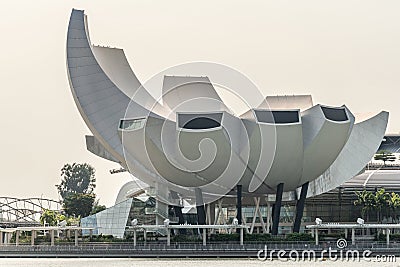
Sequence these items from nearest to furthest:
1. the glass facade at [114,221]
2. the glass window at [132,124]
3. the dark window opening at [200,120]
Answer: the dark window opening at [200,120] → the glass window at [132,124] → the glass facade at [114,221]

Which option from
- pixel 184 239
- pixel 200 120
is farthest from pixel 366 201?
pixel 200 120

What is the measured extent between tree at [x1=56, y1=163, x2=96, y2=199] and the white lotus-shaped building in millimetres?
87398

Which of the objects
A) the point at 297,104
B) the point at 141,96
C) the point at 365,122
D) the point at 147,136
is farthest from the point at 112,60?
the point at 365,122

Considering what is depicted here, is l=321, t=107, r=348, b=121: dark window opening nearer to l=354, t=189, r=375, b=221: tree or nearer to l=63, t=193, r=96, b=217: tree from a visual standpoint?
l=354, t=189, r=375, b=221: tree

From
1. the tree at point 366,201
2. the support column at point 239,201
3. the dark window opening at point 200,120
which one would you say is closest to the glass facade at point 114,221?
the support column at point 239,201

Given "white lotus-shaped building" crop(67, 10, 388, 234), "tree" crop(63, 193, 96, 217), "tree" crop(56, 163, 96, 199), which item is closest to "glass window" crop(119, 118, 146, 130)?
"white lotus-shaped building" crop(67, 10, 388, 234)

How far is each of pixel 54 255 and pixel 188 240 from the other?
11.1 metres

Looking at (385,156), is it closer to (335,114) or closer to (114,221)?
(114,221)

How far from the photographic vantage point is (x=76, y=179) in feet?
564

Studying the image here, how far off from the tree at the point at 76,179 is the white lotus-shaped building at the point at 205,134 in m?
87.4

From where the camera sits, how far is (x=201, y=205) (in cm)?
7881

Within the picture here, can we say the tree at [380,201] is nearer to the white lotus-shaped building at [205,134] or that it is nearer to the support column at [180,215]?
the white lotus-shaped building at [205,134]

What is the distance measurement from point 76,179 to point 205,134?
105530 millimetres

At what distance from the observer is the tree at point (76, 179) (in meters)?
171
